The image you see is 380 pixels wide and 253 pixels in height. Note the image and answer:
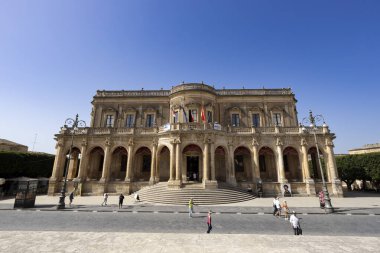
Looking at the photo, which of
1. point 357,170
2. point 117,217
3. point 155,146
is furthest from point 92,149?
point 357,170

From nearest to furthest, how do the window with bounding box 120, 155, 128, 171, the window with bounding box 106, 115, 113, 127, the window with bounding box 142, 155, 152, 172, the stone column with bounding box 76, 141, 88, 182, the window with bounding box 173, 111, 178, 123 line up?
the stone column with bounding box 76, 141, 88, 182 < the window with bounding box 173, 111, 178, 123 < the window with bounding box 142, 155, 152, 172 < the window with bounding box 120, 155, 128, 171 < the window with bounding box 106, 115, 113, 127

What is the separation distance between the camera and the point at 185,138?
25.2 meters

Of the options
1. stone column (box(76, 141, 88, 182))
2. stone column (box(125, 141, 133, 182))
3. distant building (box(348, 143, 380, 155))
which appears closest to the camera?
stone column (box(125, 141, 133, 182))

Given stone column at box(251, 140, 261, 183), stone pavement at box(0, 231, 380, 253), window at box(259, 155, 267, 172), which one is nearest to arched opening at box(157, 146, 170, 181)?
stone column at box(251, 140, 261, 183)

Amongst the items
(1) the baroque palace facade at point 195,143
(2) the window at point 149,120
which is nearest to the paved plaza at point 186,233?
(1) the baroque palace facade at point 195,143

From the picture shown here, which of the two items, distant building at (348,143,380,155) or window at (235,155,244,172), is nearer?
window at (235,155,244,172)

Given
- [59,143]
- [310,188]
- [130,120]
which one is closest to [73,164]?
[59,143]

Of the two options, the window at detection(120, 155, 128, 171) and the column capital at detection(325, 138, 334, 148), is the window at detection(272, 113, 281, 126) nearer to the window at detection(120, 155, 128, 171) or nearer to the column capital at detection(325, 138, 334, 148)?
the column capital at detection(325, 138, 334, 148)

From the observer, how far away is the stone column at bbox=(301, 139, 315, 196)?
82.4 ft

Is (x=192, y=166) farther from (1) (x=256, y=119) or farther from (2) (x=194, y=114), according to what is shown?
(1) (x=256, y=119)

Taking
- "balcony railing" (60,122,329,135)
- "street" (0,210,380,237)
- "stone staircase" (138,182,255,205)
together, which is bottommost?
"street" (0,210,380,237)

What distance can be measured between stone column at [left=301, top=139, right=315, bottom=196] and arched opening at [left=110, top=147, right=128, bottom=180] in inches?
1079

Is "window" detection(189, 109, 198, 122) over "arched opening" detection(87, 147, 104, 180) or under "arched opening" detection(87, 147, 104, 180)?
over

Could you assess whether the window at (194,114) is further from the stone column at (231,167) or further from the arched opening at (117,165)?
the arched opening at (117,165)
